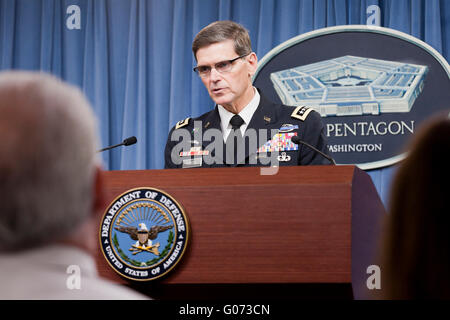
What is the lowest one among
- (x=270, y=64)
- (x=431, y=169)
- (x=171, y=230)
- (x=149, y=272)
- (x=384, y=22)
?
(x=149, y=272)

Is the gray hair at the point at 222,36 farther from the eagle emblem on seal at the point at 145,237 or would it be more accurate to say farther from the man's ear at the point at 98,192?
the man's ear at the point at 98,192

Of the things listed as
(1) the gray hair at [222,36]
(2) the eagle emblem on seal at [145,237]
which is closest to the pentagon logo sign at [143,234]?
(2) the eagle emblem on seal at [145,237]

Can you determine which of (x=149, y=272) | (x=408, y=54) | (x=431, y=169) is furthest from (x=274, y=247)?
(x=408, y=54)

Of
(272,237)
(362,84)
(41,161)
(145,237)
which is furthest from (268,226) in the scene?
(362,84)

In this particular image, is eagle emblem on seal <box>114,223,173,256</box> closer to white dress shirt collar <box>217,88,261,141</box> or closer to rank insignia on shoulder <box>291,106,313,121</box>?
white dress shirt collar <box>217,88,261,141</box>

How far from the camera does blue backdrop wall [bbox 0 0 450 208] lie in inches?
137

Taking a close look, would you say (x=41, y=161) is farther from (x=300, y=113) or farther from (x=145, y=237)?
(x=300, y=113)

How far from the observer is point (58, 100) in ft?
1.85

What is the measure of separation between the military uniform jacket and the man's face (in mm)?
103

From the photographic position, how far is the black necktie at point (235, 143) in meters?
2.33

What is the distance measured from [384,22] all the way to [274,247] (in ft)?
7.94

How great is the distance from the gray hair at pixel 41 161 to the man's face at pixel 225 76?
193 centimetres

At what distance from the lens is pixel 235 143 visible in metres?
2.41
